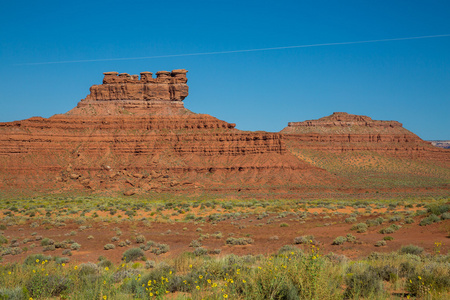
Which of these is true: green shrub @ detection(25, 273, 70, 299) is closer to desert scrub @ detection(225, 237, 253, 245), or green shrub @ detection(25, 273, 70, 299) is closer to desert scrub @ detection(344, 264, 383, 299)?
desert scrub @ detection(344, 264, 383, 299)

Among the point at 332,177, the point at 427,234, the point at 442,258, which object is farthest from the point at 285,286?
the point at 332,177

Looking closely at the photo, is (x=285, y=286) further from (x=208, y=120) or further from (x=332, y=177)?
(x=208, y=120)

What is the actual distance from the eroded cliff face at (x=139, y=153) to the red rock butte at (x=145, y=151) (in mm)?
162

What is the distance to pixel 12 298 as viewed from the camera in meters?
6.11

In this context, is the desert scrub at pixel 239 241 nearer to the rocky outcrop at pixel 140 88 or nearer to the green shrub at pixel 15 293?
the green shrub at pixel 15 293

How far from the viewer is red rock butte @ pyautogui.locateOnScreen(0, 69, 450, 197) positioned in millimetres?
57719

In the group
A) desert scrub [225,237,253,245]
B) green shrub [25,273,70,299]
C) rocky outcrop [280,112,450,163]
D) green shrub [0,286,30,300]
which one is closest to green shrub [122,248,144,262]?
desert scrub [225,237,253,245]

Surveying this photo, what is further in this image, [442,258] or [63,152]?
[63,152]

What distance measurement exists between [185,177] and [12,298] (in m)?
57.4

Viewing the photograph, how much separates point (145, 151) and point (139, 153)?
1.23 m

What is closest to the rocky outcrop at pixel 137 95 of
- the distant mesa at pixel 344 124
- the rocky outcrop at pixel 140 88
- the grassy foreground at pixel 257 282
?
the rocky outcrop at pixel 140 88

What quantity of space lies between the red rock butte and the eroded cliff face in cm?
16

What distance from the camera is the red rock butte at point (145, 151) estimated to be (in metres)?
57.7

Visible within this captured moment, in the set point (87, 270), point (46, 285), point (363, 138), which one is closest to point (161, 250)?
point (87, 270)
